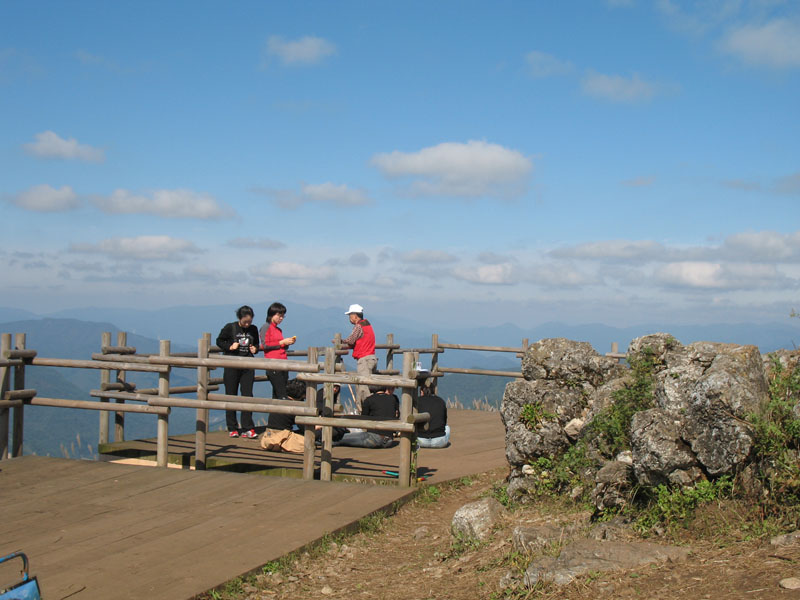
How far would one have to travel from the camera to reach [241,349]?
11398 mm

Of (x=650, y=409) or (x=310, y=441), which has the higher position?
(x=650, y=409)

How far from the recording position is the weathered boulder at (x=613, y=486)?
5793mm

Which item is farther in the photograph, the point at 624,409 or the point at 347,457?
the point at 347,457

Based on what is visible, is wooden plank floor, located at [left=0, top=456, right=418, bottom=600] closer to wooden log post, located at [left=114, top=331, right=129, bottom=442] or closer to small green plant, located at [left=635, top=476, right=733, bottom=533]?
wooden log post, located at [left=114, top=331, right=129, bottom=442]

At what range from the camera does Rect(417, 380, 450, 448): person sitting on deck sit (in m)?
10.8

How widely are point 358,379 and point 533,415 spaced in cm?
199

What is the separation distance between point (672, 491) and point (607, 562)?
1108mm

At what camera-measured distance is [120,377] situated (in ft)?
37.2

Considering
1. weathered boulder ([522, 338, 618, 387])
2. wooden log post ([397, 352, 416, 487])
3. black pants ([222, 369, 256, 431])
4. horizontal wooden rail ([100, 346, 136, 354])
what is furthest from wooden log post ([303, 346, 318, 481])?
horizontal wooden rail ([100, 346, 136, 354])

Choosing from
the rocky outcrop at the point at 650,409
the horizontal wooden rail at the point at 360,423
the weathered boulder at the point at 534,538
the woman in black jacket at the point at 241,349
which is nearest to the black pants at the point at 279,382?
the woman in black jacket at the point at 241,349

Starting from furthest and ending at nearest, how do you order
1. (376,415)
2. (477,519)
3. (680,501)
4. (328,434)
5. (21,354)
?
(376,415) < (21,354) < (328,434) < (477,519) < (680,501)

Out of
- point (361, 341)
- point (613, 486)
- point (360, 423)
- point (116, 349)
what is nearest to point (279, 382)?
point (361, 341)

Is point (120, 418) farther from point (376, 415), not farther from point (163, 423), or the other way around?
point (376, 415)

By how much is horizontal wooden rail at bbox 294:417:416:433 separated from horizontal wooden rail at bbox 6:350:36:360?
3530 mm
